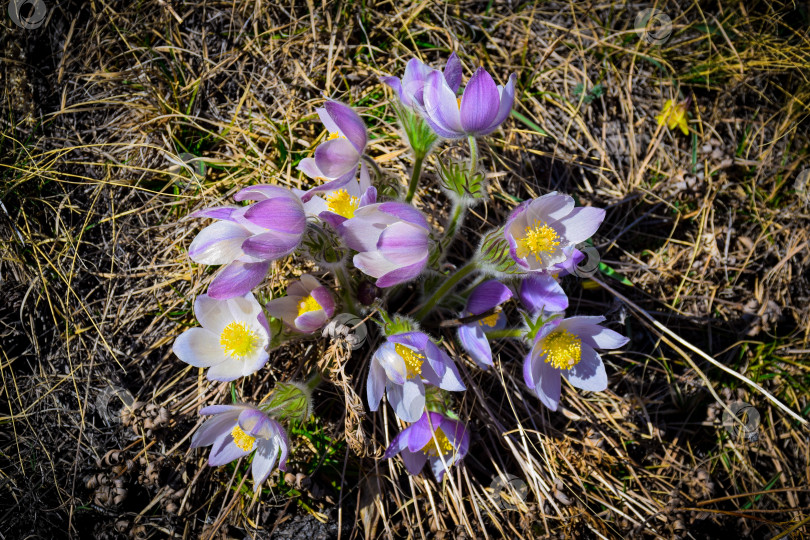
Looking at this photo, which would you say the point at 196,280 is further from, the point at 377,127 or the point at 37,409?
the point at 377,127

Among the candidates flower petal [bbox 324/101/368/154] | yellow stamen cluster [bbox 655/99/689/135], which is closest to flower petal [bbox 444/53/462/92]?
flower petal [bbox 324/101/368/154]

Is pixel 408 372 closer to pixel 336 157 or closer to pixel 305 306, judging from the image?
pixel 305 306

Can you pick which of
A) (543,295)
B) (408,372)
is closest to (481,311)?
(543,295)

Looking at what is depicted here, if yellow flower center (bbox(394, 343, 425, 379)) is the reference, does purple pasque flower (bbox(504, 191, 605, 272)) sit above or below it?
above

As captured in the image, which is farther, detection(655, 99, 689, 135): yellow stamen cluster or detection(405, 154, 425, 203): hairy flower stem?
detection(655, 99, 689, 135): yellow stamen cluster

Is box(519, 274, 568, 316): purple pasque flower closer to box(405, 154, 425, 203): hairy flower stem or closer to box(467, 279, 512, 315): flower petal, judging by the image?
box(467, 279, 512, 315): flower petal

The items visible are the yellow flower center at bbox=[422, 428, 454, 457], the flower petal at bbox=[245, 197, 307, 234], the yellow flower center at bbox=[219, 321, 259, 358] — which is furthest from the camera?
the yellow flower center at bbox=[422, 428, 454, 457]
